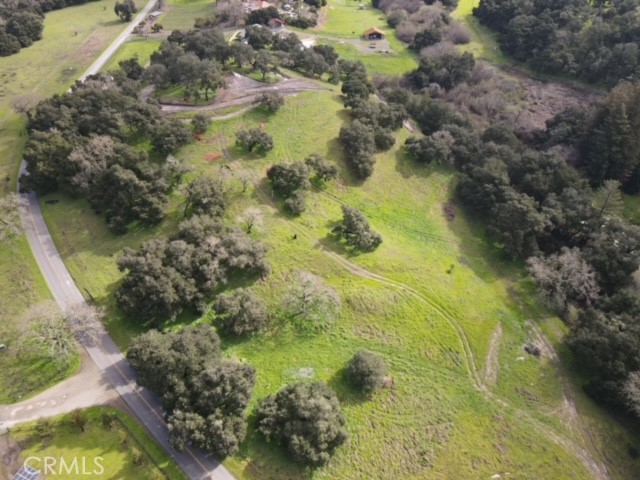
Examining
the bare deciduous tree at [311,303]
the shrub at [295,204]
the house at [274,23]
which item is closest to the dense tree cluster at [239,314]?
the bare deciduous tree at [311,303]

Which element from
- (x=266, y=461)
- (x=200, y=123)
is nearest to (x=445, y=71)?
(x=200, y=123)

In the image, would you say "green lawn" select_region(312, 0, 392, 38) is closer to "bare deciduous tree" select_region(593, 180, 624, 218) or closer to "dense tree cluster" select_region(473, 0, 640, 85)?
"dense tree cluster" select_region(473, 0, 640, 85)

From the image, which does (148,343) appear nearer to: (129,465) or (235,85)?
(129,465)

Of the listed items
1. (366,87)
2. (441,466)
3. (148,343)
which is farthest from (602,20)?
(148,343)

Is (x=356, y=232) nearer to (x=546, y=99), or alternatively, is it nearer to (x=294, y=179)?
(x=294, y=179)

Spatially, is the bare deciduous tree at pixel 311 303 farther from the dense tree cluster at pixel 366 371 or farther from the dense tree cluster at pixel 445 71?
the dense tree cluster at pixel 445 71

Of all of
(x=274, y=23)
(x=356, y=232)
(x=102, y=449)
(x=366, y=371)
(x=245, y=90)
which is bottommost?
(x=102, y=449)
